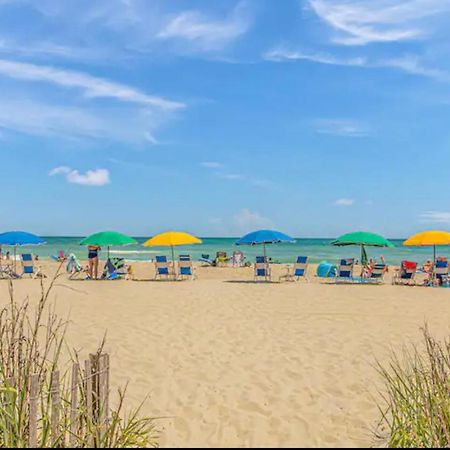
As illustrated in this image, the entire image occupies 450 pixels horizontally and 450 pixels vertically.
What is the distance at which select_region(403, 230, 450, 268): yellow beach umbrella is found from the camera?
15.4 m

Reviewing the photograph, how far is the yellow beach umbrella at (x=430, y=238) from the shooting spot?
1540cm

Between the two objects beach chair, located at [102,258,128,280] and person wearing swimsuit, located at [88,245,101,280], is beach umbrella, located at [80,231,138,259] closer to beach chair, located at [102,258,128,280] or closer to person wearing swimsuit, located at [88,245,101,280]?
person wearing swimsuit, located at [88,245,101,280]

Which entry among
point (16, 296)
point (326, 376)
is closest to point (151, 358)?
point (326, 376)

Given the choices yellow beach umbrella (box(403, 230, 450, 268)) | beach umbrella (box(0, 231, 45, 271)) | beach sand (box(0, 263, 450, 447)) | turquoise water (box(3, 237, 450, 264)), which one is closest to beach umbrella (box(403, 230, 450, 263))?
yellow beach umbrella (box(403, 230, 450, 268))

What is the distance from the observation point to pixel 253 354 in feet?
20.9

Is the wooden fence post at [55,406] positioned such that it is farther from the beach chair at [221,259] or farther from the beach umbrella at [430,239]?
the beach chair at [221,259]

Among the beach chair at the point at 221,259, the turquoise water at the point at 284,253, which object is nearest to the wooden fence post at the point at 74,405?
the beach chair at the point at 221,259

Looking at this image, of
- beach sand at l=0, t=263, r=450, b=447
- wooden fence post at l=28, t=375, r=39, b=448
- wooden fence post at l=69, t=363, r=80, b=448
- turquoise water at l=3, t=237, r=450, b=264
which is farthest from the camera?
turquoise water at l=3, t=237, r=450, b=264

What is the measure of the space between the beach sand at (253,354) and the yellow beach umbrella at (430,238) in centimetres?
345

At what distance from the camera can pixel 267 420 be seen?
168 inches

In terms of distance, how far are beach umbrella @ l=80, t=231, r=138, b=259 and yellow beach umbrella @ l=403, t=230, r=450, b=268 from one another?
354 inches

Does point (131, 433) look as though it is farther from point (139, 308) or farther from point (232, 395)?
point (139, 308)

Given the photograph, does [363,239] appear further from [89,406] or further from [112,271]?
[89,406]

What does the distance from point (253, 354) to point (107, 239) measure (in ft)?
37.4
